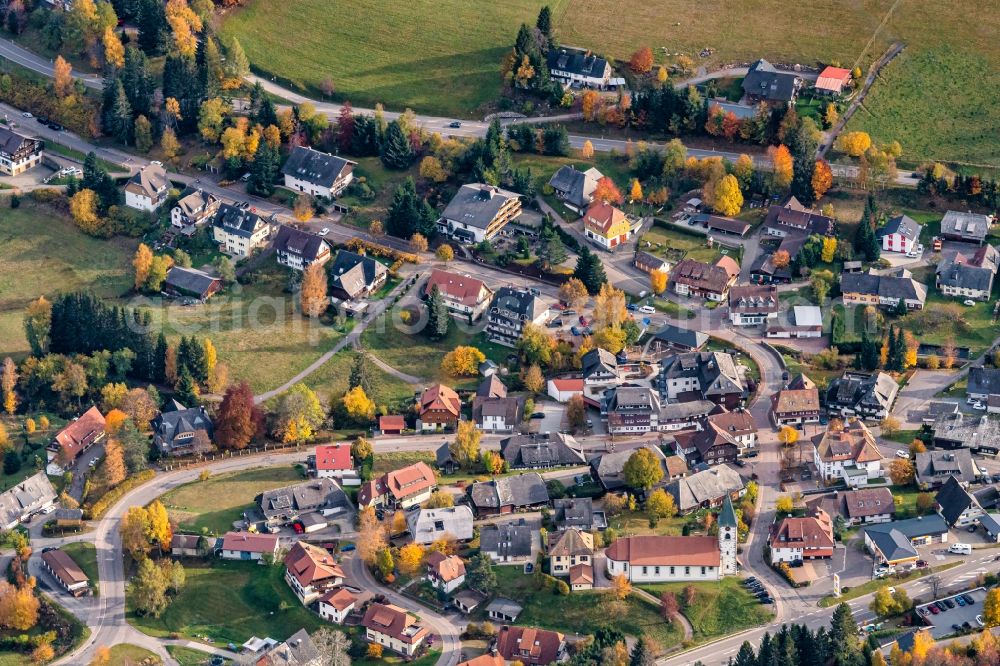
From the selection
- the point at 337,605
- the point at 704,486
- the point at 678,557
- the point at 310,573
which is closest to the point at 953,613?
the point at 678,557

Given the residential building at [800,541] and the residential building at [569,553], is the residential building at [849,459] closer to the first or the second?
the residential building at [800,541]

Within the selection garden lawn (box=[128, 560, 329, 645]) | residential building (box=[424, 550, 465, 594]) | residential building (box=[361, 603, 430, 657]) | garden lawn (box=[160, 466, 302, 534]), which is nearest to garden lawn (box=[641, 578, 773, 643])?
residential building (box=[424, 550, 465, 594])

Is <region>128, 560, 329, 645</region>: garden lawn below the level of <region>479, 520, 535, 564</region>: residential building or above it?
below

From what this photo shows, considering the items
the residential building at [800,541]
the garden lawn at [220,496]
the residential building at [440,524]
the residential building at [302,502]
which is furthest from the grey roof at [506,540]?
the garden lawn at [220,496]

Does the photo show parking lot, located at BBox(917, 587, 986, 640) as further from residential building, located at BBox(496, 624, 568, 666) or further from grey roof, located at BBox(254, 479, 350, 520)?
grey roof, located at BBox(254, 479, 350, 520)

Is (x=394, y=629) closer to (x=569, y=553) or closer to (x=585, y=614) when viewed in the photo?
(x=585, y=614)
